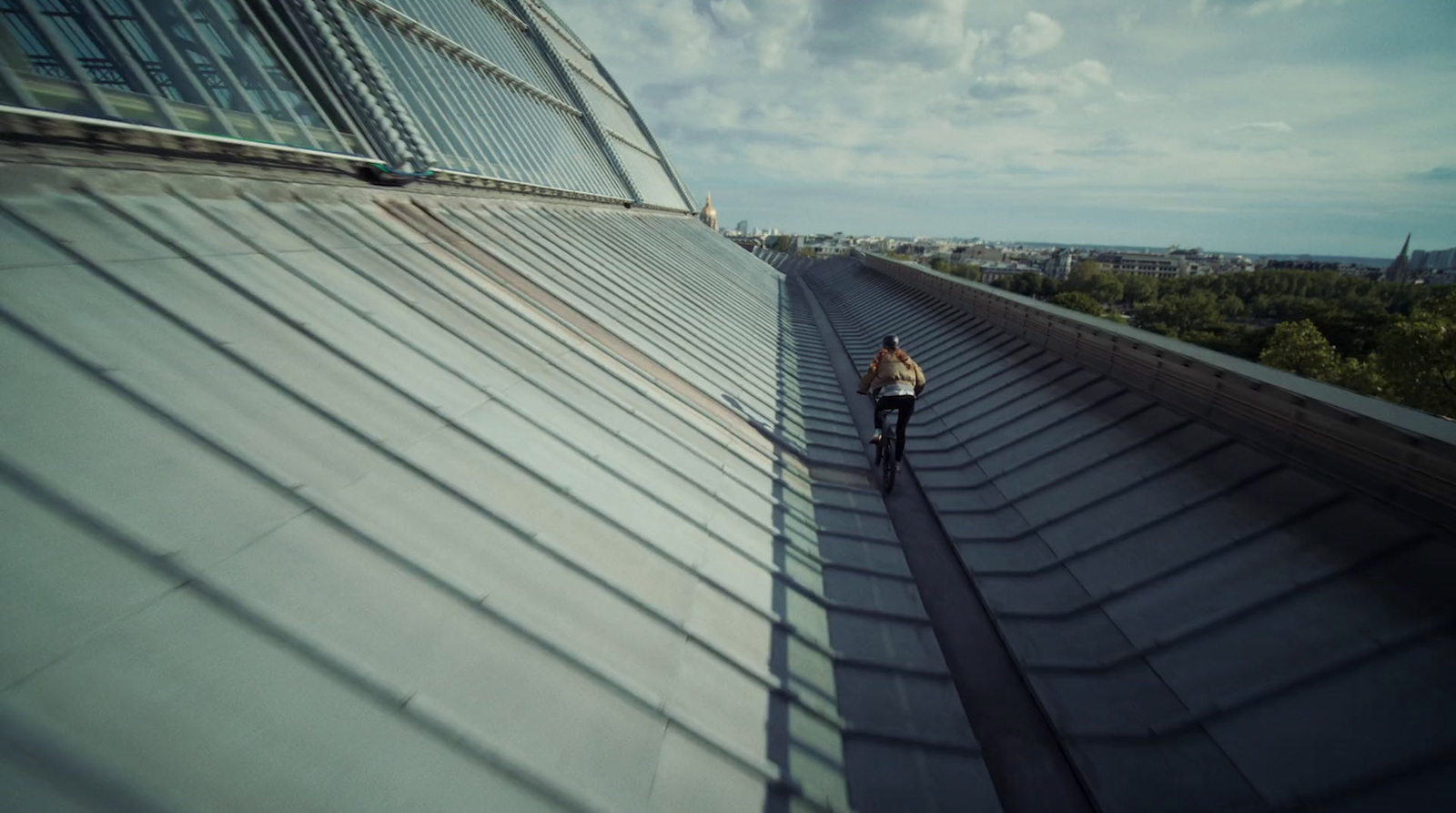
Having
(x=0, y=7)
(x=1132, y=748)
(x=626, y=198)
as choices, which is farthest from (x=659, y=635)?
(x=626, y=198)

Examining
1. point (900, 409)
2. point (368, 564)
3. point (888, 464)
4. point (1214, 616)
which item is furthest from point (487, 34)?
point (1214, 616)

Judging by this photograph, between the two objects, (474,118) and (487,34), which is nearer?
(474,118)

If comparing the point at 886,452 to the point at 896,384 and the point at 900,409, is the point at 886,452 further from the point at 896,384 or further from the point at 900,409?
the point at 896,384

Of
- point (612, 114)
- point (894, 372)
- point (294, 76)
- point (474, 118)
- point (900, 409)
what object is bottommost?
point (900, 409)

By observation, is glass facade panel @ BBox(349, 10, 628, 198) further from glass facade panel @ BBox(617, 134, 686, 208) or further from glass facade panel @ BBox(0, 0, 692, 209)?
glass facade panel @ BBox(617, 134, 686, 208)

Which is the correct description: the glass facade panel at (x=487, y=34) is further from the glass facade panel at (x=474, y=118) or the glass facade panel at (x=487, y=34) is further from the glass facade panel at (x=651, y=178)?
the glass facade panel at (x=651, y=178)

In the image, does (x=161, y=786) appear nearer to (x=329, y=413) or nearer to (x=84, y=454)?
(x=84, y=454)

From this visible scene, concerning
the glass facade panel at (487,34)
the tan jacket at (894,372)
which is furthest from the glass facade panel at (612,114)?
the tan jacket at (894,372)
